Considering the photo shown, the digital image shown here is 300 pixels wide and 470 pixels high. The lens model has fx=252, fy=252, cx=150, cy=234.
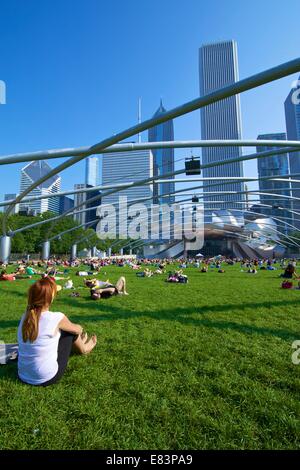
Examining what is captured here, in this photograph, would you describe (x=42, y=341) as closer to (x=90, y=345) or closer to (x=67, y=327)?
(x=67, y=327)

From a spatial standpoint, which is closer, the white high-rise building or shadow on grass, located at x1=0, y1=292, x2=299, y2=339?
shadow on grass, located at x1=0, y1=292, x2=299, y2=339

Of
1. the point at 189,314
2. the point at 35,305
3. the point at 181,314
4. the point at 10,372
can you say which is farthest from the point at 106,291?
the point at 35,305

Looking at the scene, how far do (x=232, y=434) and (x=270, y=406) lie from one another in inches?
26.3

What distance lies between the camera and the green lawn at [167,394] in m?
2.26

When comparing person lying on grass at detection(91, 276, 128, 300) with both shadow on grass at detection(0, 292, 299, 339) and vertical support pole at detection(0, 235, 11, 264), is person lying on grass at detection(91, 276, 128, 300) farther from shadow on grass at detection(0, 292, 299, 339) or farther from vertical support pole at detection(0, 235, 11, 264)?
vertical support pole at detection(0, 235, 11, 264)

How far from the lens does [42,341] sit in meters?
2.96

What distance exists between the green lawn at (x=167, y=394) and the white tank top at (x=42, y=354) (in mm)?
154

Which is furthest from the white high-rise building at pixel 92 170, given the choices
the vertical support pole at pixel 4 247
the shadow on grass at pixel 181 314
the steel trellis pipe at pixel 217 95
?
the shadow on grass at pixel 181 314

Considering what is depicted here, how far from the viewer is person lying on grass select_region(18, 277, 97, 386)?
2.96 meters

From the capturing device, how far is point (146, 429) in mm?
2354

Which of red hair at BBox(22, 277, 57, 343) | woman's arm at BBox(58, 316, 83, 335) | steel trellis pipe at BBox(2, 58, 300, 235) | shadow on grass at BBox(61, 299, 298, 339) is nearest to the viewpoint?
red hair at BBox(22, 277, 57, 343)

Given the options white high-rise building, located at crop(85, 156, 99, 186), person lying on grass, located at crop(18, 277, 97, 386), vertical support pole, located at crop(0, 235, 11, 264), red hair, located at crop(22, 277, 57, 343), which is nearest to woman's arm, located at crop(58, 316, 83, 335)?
person lying on grass, located at crop(18, 277, 97, 386)
